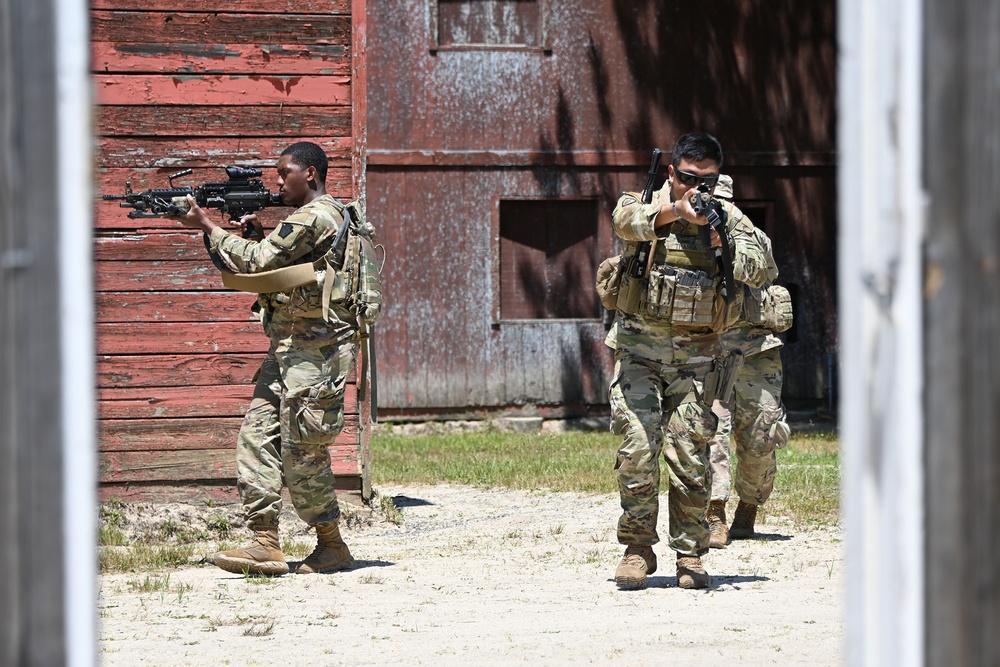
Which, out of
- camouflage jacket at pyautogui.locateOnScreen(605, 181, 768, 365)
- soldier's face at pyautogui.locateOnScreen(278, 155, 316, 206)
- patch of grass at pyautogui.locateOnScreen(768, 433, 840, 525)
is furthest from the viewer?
patch of grass at pyautogui.locateOnScreen(768, 433, 840, 525)

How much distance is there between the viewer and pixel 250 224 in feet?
23.3

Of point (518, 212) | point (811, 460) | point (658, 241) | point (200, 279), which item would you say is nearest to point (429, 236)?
point (518, 212)

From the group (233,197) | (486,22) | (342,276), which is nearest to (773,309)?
(342,276)

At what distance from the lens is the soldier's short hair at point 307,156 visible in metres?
6.89

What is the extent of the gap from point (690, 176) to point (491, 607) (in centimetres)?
210

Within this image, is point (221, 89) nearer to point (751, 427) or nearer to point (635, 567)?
point (751, 427)

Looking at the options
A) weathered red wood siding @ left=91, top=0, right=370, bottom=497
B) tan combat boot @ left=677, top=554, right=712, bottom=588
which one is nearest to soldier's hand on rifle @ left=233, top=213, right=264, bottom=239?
weathered red wood siding @ left=91, top=0, right=370, bottom=497

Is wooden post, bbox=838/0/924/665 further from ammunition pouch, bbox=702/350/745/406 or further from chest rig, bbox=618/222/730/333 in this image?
ammunition pouch, bbox=702/350/745/406

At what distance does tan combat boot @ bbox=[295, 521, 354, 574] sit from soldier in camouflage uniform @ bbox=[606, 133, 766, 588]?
1.59 meters

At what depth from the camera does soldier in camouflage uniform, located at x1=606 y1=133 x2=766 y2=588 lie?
5852 mm

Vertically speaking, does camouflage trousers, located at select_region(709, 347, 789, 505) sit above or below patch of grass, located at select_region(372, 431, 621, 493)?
above

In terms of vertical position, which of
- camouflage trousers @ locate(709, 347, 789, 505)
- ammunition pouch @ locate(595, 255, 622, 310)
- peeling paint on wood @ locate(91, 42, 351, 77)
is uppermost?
peeling paint on wood @ locate(91, 42, 351, 77)

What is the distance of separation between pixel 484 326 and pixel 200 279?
6.73 meters

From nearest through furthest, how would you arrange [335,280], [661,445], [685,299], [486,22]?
[685,299], [661,445], [335,280], [486,22]
